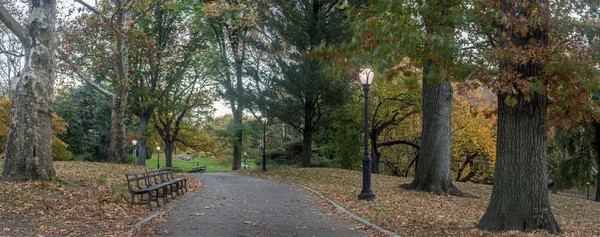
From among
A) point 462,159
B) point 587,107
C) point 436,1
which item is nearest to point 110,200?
point 436,1

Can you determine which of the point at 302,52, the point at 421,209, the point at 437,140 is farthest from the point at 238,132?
the point at 421,209

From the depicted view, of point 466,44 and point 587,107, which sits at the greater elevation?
point 466,44

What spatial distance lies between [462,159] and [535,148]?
3011 cm

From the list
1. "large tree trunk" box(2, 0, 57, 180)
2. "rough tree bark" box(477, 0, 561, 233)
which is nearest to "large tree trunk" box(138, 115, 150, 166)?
"large tree trunk" box(2, 0, 57, 180)

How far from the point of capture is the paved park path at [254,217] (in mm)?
7773

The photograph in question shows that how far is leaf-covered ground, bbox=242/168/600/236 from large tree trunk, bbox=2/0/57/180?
7.50 m

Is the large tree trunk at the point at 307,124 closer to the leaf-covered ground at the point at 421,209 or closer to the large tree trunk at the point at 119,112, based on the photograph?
the leaf-covered ground at the point at 421,209

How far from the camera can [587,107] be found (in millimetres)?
7500

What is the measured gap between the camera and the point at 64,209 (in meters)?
8.73

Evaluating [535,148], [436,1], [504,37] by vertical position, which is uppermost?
[436,1]

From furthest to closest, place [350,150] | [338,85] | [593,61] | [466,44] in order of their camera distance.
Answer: [350,150]
[338,85]
[466,44]
[593,61]

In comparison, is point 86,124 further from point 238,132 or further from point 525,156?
point 525,156

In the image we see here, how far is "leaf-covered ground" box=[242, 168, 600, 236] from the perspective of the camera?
324 inches

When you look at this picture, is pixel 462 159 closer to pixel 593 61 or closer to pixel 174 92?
pixel 174 92
